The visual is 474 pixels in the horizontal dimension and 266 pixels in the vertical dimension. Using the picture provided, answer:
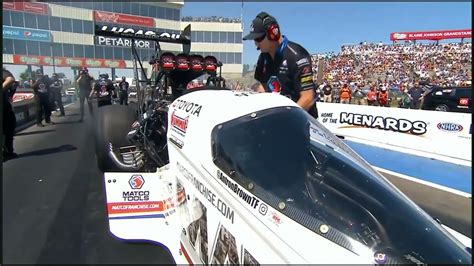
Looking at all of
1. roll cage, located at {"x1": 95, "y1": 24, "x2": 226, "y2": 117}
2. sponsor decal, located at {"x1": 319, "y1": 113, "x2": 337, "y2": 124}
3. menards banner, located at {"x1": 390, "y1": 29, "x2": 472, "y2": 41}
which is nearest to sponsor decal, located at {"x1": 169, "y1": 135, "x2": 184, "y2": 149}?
roll cage, located at {"x1": 95, "y1": 24, "x2": 226, "y2": 117}

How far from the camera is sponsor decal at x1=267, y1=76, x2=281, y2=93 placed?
3509 mm

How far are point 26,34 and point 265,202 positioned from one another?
53.2 meters

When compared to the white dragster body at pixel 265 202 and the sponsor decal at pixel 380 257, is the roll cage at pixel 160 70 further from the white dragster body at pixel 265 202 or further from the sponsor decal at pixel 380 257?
the sponsor decal at pixel 380 257

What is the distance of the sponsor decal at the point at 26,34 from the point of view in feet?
148

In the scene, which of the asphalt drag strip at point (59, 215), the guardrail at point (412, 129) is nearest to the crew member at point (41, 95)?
the asphalt drag strip at point (59, 215)

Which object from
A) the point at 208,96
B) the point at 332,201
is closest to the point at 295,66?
the point at 208,96

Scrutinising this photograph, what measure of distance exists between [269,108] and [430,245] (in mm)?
→ 1013

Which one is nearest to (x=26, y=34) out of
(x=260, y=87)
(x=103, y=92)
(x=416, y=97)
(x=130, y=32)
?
(x=103, y=92)

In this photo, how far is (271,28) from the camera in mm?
3180

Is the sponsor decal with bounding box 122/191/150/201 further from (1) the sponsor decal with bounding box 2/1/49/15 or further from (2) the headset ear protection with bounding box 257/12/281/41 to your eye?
(1) the sponsor decal with bounding box 2/1/49/15

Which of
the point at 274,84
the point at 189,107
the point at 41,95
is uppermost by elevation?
the point at 274,84

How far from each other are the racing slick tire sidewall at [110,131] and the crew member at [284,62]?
183cm

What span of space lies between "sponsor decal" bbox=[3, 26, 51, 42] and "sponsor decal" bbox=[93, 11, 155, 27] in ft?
23.0

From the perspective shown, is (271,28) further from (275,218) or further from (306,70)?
(275,218)
